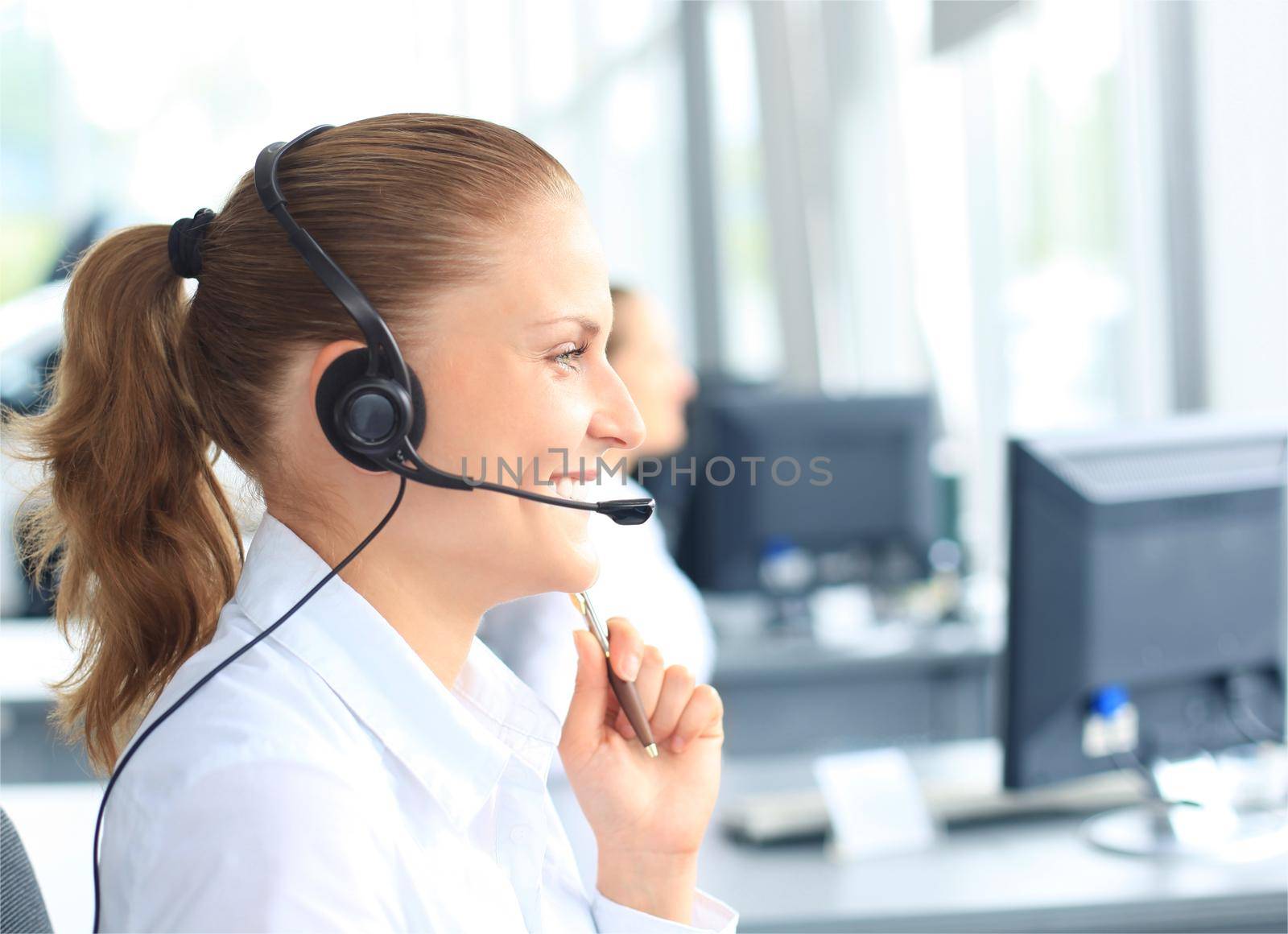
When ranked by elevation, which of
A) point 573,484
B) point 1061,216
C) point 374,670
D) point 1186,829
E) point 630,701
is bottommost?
point 1186,829

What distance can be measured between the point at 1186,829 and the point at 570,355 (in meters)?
1.16

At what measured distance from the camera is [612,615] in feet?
6.00

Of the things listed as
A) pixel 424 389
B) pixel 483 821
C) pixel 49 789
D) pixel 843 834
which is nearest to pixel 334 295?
pixel 424 389

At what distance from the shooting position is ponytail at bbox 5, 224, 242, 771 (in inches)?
37.9

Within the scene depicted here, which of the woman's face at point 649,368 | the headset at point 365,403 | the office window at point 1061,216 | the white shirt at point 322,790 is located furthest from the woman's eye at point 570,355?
the office window at point 1061,216

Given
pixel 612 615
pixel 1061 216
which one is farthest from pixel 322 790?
pixel 1061 216

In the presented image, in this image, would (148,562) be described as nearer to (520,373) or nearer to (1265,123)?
(520,373)

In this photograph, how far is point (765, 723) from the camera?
281 centimetres

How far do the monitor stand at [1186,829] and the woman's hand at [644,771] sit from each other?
0.71 m

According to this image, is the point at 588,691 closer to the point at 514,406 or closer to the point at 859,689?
the point at 514,406

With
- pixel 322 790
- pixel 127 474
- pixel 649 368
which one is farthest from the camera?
pixel 649 368

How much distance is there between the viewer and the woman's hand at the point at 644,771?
1114 millimetres

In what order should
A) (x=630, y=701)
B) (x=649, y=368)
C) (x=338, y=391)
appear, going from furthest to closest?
(x=649, y=368), (x=630, y=701), (x=338, y=391)

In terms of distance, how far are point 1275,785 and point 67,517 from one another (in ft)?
5.28
